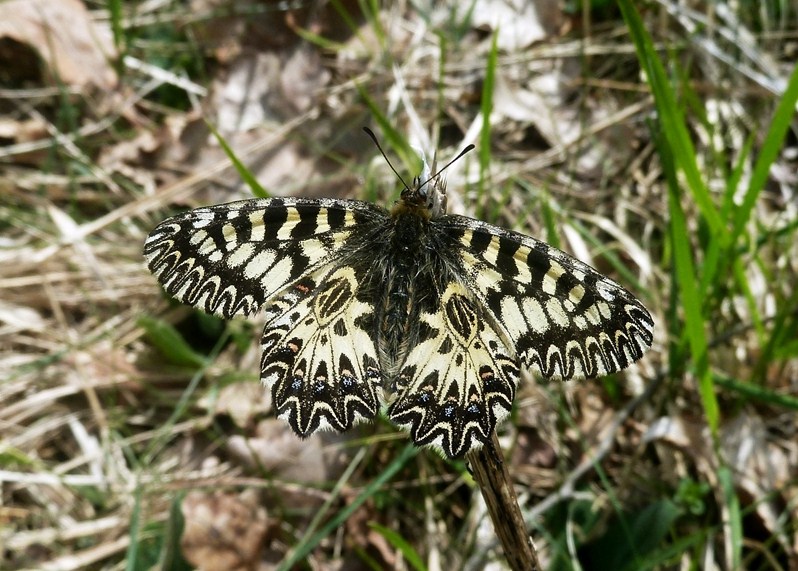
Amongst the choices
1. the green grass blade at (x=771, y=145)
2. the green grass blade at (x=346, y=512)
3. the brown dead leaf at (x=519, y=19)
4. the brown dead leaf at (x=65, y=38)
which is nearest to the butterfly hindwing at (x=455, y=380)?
the green grass blade at (x=346, y=512)

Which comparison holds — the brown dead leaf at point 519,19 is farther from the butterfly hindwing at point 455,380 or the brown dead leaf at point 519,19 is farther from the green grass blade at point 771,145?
the butterfly hindwing at point 455,380

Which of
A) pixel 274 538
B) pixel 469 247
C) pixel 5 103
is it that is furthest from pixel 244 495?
pixel 5 103

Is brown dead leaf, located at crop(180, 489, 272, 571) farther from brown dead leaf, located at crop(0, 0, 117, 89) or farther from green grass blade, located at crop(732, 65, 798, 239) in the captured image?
brown dead leaf, located at crop(0, 0, 117, 89)

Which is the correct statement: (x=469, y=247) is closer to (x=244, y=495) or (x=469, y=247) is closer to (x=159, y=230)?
(x=159, y=230)

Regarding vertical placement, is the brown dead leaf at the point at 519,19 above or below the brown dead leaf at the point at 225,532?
above

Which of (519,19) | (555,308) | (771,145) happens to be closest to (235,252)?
(555,308)

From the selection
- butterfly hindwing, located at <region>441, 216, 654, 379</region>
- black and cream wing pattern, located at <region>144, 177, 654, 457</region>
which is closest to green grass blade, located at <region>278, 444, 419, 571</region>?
black and cream wing pattern, located at <region>144, 177, 654, 457</region>
